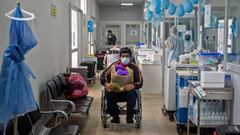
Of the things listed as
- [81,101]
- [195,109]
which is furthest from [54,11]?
[195,109]

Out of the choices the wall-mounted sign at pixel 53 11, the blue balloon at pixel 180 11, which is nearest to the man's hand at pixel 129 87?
the wall-mounted sign at pixel 53 11

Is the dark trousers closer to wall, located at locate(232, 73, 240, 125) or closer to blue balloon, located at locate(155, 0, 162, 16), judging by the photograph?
wall, located at locate(232, 73, 240, 125)

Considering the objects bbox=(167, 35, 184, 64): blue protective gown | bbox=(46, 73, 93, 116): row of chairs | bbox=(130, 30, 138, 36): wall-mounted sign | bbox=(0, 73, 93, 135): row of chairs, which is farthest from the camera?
bbox=(130, 30, 138, 36): wall-mounted sign

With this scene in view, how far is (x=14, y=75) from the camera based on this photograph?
2559 millimetres

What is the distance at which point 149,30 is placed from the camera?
14039 mm

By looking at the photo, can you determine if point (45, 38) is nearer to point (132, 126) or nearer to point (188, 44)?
point (132, 126)

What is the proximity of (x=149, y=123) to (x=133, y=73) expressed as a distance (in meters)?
0.94

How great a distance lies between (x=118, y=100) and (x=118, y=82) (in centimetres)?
29

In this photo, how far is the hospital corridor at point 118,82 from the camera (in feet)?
8.79

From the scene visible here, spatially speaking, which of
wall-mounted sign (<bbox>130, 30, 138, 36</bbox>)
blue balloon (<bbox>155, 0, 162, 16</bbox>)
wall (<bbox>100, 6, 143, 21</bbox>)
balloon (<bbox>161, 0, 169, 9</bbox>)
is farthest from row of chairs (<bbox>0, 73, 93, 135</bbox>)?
wall (<bbox>100, 6, 143, 21</bbox>)

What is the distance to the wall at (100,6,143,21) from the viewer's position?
18750mm

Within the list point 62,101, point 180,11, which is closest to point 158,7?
point 180,11

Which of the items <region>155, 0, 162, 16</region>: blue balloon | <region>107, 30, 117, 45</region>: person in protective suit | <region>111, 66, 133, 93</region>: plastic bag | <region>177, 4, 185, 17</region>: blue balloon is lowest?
<region>111, 66, 133, 93</region>: plastic bag

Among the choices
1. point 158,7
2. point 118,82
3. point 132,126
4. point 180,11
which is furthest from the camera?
point 158,7
